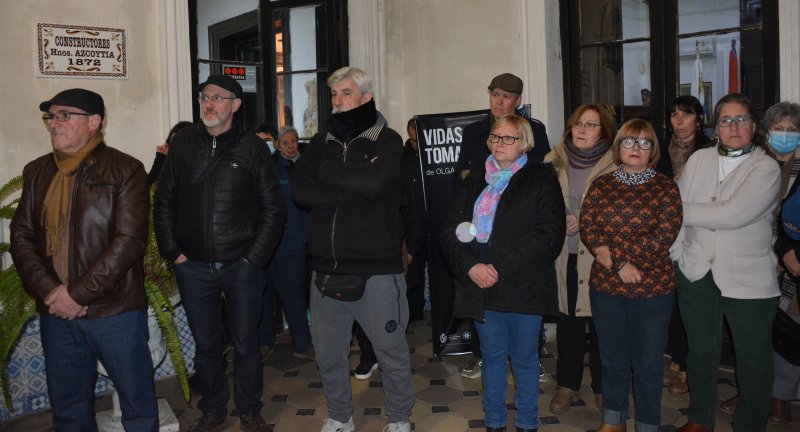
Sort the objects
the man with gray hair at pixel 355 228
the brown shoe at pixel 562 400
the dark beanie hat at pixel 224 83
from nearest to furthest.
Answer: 1. the man with gray hair at pixel 355 228
2. the dark beanie hat at pixel 224 83
3. the brown shoe at pixel 562 400

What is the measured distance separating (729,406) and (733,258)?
1.05 m

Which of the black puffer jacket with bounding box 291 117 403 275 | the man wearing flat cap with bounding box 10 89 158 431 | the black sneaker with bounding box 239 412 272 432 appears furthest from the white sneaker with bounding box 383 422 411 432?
the man wearing flat cap with bounding box 10 89 158 431

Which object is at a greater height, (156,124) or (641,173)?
(156,124)

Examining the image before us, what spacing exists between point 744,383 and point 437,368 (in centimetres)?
187

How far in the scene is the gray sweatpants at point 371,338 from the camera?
2.95 metres

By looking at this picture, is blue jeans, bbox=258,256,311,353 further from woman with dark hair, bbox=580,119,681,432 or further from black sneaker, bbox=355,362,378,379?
woman with dark hair, bbox=580,119,681,432

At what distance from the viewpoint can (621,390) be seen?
2.97 metres

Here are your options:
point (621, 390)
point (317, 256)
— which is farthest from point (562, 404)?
point (317, 256)

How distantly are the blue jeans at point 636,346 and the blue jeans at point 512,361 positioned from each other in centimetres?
29

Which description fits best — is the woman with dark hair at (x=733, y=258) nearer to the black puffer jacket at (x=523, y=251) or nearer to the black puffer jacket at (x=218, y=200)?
the black puffer jacket at (x=523, y=251)

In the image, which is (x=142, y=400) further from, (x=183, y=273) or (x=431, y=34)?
(x=431, y=34)

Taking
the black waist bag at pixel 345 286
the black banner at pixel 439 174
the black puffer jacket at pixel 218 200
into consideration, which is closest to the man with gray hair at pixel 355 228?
the black waist bag at pixel 345 286

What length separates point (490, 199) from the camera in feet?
9.52

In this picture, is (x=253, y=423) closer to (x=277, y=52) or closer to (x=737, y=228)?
(x=737, y=228)
